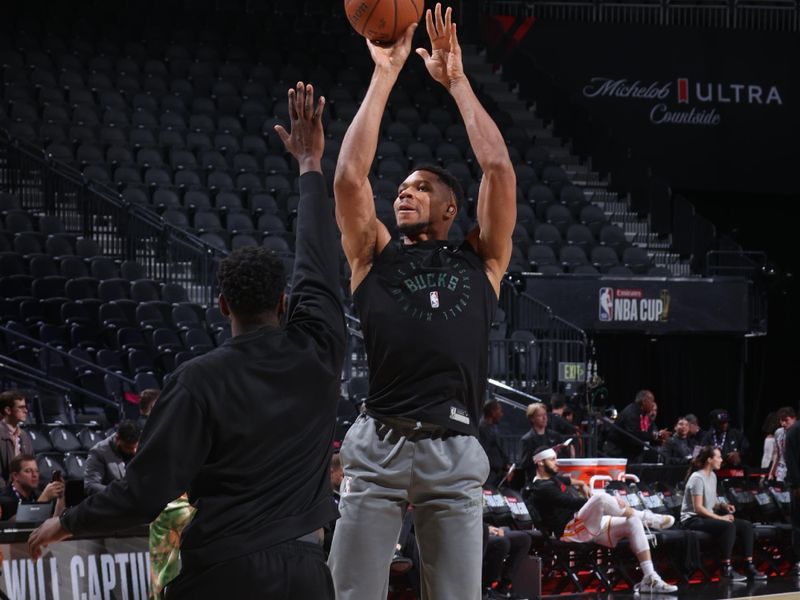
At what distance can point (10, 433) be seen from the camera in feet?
32.2

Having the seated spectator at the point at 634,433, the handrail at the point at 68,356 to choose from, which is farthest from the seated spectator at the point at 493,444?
the seated spectator at the point at 634,433

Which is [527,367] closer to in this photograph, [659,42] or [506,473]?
[506,473]

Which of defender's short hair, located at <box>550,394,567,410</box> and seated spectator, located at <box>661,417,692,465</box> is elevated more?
defender's short hair, located at <box>550,394,567,410</box>

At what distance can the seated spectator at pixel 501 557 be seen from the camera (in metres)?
10.2

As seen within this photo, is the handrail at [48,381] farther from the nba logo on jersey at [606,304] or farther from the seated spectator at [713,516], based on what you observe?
the nba logo on jersey at [606,304]

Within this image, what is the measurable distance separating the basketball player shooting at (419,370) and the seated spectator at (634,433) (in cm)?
1131

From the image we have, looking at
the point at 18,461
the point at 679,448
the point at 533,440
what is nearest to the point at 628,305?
the point at 679,448

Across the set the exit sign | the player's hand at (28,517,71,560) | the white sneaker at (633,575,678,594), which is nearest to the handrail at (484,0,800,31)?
the exit sign

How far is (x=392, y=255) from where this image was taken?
4.27m

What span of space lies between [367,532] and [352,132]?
4.17 feet

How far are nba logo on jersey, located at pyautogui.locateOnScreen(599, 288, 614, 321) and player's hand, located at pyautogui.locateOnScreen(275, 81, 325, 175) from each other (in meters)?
14.6

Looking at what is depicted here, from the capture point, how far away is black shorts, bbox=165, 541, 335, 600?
301cm

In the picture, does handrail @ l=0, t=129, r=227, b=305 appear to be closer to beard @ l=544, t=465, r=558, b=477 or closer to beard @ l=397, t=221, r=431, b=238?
beard @ l=544, t=465, r=558, b=477

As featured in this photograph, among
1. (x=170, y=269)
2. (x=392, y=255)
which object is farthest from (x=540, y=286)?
(x=392, y=255)
